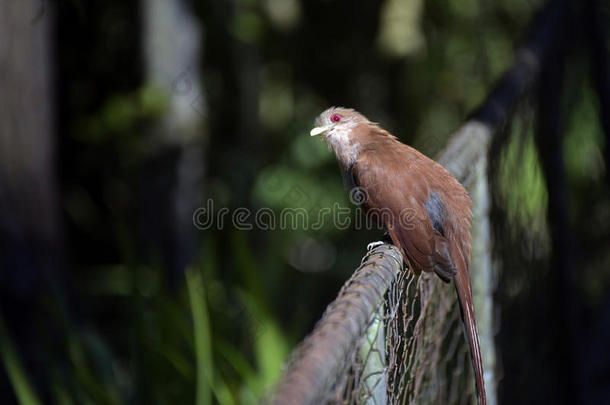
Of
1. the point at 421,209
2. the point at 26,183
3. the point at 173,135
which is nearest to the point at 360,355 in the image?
the point at 421,209

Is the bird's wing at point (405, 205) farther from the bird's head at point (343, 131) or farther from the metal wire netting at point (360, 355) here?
the bird's head at point (343, 131)

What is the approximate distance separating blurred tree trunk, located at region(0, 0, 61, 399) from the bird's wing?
1841 mm

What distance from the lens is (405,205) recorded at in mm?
2770

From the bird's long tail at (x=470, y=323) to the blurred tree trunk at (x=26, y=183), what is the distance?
2.20 meters

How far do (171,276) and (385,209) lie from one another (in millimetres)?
3259

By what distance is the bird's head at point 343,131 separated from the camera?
3317 mm

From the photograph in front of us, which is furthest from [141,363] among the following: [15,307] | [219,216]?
[219,216]

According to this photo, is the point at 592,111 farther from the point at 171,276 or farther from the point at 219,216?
the point at 219,216

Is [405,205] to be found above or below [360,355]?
above

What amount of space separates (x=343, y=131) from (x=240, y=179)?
4329 mm

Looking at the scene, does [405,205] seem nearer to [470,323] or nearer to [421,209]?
[421,209]

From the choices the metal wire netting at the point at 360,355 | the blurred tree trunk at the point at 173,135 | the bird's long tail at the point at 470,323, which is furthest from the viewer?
the blurred tree trunk at the point at 173,135

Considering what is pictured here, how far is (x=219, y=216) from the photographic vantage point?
7.19m

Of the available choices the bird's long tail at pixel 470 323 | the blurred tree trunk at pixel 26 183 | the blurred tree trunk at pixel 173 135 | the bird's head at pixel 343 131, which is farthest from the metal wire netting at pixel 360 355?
the blurred tree trunk at pixel 173 135
